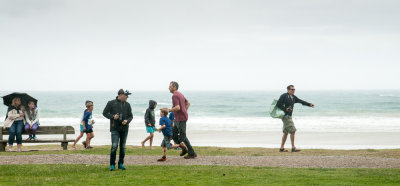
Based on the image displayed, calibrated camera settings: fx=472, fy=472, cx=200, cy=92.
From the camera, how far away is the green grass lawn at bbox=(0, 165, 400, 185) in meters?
8.37

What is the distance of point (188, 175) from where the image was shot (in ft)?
30.0

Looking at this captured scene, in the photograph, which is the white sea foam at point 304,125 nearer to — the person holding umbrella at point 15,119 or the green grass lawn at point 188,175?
the person holding umbrella at point 15,119

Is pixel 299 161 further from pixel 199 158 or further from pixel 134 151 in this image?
pixel 134 151

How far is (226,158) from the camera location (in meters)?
12.0

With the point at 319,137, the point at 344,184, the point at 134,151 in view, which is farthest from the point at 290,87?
the point at 319,137

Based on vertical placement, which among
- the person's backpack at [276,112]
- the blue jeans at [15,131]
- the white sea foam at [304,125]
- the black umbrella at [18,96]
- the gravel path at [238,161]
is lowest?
the white sea foam at [304,125]

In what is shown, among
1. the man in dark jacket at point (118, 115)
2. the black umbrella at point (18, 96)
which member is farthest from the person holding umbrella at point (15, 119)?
the man in dark jacket at point (118, 115)

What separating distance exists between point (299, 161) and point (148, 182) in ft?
15.0

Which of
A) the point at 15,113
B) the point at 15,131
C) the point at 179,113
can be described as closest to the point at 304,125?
the point at 15,131

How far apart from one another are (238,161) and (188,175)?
2609mm

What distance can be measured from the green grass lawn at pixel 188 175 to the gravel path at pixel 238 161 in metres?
0.84

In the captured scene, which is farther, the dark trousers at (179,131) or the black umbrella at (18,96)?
the black umbrella at (18,96)

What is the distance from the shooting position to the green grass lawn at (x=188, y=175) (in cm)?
837

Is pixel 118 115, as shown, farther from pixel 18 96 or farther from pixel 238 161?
pixel 18 96
